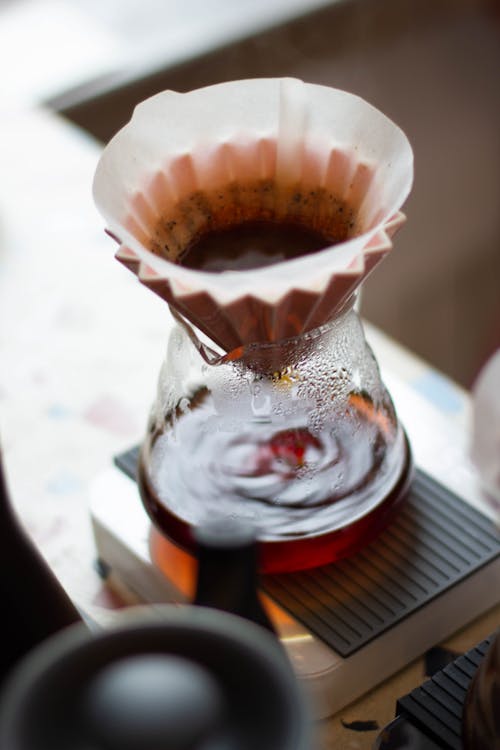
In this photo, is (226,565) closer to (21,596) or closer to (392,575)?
(21,596)

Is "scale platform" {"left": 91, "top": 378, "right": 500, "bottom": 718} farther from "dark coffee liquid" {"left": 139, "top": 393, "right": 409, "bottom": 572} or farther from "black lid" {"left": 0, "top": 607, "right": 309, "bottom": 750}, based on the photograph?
"black lid" {"left": 0, "top": 607, "right": 309, "bottom": 750}

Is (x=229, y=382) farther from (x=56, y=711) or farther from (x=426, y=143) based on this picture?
(x=426, y=143)

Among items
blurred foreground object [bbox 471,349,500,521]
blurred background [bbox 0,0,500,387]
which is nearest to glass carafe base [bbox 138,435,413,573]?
blurred foreground object [bbox 471,349,500,521]

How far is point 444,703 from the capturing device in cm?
51

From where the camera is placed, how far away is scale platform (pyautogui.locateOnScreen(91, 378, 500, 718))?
1.85ft

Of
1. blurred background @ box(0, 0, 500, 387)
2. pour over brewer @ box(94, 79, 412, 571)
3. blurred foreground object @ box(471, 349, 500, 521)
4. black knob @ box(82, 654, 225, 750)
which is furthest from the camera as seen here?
blurred background @ box(0, 0, 500, 387)

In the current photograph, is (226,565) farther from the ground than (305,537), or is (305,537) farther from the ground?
(226,565)

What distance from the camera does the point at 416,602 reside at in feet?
1.89

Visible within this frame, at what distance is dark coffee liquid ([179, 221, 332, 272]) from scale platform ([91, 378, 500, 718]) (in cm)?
17

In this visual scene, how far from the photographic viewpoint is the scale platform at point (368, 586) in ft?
1.85

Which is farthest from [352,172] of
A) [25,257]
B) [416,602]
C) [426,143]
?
[426,143]

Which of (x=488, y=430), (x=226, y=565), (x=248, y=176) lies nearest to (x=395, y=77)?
(x=488, y=430)

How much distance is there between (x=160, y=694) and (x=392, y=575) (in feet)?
1.19

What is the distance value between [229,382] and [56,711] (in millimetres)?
339
